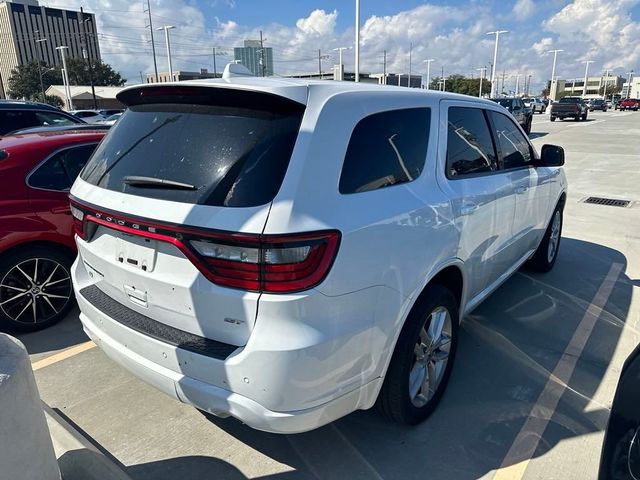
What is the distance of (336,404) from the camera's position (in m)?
2.17

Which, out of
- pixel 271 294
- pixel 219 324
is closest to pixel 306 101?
pixel 271 294

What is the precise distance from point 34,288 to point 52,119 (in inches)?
259

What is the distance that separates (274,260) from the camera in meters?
1.89

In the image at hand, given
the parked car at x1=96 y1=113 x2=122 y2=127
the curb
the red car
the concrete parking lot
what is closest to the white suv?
the concrete parking lot

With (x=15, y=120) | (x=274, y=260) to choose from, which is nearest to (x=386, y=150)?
(x=274, y=260)

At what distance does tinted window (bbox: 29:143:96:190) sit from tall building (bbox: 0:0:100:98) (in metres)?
98.6

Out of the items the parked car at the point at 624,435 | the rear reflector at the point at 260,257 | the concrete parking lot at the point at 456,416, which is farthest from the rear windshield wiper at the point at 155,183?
the parked car at the point at 624,435

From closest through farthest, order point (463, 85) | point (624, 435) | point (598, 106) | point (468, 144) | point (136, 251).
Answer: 1. point (624, 435)
2. point (136, 251)
3. point (468, 144)
4. point (598, 106)
5. point (463, 85)

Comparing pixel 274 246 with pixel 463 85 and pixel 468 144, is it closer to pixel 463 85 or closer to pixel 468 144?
pixel 468 144

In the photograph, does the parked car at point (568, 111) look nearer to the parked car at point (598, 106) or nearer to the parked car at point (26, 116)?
the parked car at point (598, 106)

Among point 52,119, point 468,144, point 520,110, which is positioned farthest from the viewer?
point 520,110

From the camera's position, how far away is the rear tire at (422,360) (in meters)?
2.50

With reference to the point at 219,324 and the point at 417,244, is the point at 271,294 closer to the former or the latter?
the point at 219,324

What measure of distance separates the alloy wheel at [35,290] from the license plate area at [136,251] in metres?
1.98
